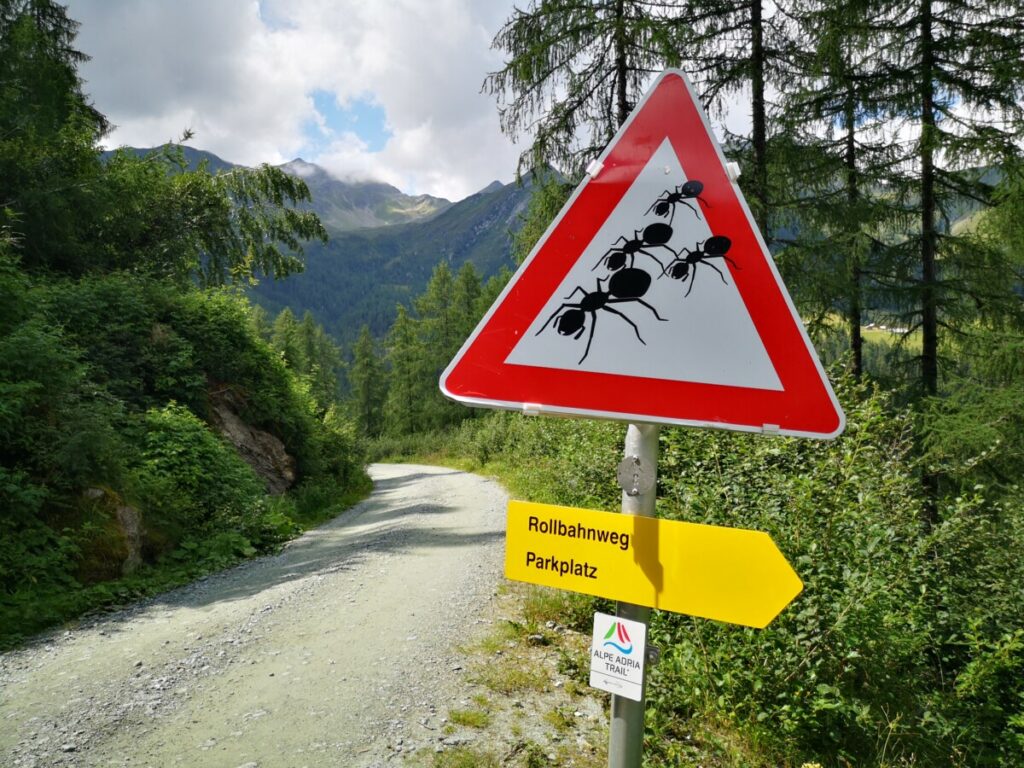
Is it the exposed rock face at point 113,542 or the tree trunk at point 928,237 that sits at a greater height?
the tree trunk at point 928,237

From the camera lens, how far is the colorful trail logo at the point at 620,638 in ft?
4.92

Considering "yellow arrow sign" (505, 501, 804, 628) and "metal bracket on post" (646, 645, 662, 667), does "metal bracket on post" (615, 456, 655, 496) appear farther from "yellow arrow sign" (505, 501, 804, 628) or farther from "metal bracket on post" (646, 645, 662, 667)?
"metal bracket on post" (646, 645, 662, 667)

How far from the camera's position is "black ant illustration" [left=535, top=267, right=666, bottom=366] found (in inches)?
60.4

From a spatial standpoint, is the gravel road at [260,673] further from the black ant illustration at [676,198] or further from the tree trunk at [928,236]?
the tree trunk at [928,236]

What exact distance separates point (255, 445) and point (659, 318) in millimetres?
13211

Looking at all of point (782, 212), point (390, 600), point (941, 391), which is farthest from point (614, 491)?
point (941, 391)

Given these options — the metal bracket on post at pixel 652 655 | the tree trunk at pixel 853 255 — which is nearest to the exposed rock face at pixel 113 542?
the metal bracket on post at pixel 652 655

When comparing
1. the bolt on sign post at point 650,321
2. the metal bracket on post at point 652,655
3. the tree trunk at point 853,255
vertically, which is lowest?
the metal bracket on post at point 652,655

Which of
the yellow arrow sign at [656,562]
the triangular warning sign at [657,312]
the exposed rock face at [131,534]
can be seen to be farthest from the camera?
the exposed rock face at [131,534]

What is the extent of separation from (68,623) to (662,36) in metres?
10.3

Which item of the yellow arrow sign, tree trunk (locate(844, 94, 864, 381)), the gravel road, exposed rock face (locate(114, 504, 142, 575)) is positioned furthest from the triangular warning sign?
tree trunk (locate(844, 94, 864, 381))

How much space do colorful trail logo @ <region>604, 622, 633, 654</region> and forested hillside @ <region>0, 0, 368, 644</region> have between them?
5.97 metres

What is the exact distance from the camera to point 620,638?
1522 mm

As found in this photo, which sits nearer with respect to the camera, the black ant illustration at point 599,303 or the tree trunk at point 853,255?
the black ant illustration at point 599,303
